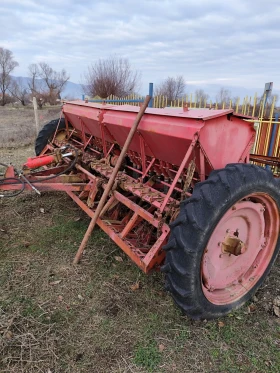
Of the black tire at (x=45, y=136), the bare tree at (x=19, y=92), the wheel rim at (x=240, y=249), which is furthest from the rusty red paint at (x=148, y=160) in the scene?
the bare tree at (x=19, y=92)

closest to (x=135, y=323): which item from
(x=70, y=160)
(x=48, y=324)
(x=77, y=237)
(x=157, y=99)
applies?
(x=48, y=324)

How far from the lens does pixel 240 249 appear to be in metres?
2.28

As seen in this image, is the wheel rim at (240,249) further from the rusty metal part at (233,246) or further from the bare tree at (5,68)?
the bare tree at (5,68)

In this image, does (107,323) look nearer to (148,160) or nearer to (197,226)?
(197,226)

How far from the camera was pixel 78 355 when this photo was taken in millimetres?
2086

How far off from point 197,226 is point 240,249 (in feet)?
1.78

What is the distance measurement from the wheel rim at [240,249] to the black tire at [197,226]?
0.17 meters

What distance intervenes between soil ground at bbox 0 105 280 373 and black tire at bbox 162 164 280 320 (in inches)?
12.8

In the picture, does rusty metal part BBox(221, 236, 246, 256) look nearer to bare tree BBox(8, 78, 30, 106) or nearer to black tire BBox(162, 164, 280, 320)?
black tire BBox(162, 164, 280, 320)

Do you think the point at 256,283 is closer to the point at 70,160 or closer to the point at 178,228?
the point at 178,228

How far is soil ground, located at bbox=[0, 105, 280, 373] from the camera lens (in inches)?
81.3

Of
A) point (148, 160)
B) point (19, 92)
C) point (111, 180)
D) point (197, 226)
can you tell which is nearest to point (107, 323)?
point (197, 226)

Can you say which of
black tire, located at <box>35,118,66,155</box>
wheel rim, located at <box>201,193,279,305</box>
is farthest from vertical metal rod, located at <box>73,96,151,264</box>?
black tire, located at <box>35,118,66,155</box>

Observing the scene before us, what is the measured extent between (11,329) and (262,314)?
6.70ft
